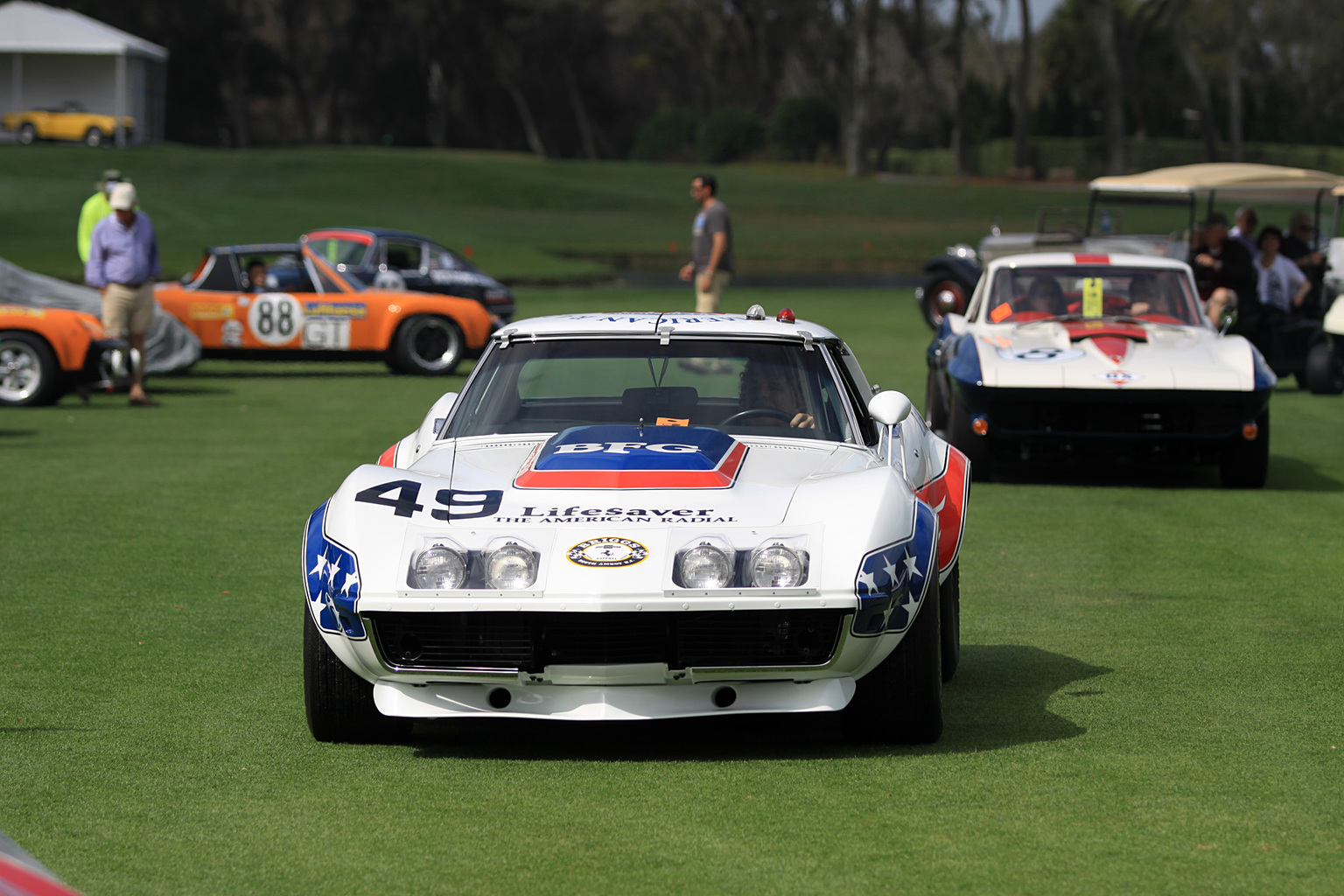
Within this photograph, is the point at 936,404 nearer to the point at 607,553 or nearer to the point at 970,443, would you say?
the point at 970,443

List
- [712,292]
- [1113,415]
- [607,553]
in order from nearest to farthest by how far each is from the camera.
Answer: [607,553] < [1113,415] < [712,292]

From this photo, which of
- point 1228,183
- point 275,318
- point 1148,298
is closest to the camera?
point 1148,298

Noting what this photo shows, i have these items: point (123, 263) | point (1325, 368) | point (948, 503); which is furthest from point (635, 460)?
point (1325, 368)

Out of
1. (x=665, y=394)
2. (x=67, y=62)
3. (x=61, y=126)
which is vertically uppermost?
(x=67, y=62)

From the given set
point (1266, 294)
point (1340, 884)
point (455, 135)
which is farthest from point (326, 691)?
point (455, 135)

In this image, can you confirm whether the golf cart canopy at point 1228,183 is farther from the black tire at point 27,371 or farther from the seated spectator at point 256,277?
the black tire at point 27,371

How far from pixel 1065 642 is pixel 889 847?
105 inches

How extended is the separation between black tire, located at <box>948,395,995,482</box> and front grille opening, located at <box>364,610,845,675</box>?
247 inches

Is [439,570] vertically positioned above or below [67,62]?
below

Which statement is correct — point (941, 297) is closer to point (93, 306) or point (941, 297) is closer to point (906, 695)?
point (93, 306)

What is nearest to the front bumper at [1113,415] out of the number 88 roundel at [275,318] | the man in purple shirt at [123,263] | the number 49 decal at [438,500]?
A: the number 49 decal at [438,500]

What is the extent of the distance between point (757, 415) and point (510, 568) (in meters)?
1.50

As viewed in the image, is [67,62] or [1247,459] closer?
[1247,459]

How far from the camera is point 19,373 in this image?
1541 cm
